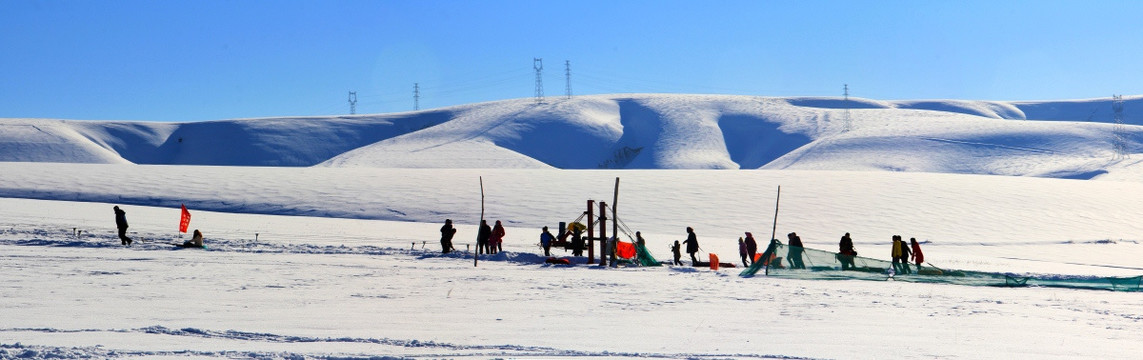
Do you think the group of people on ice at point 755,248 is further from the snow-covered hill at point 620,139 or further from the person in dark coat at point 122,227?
the snow-covered hill at point 620,139

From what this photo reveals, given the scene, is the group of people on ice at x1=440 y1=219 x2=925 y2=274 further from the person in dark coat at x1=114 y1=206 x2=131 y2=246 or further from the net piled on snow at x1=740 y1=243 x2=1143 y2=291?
the person in dark coat at x1=114 y1=206 x2=131 y2=246

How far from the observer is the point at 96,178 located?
39.9 m

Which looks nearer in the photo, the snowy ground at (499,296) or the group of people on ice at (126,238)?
the snowy ground at (499,296)

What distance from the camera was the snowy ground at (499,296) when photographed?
27.9ft

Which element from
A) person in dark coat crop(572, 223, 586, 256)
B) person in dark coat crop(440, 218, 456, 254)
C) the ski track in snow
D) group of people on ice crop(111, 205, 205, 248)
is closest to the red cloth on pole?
person in dark coat crop(572, 223, 586, 256)

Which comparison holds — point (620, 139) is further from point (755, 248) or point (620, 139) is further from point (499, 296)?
point (499, 296)

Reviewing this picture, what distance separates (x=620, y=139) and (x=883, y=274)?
117 meters

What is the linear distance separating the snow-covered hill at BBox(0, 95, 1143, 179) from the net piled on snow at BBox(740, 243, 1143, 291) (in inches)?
3217

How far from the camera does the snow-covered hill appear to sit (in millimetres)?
105688

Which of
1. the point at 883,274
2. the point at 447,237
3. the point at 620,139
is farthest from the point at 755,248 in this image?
the point at 620,139

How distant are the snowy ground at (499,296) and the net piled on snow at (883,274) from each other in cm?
62

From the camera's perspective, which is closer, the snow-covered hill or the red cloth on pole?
the red cloth on pole

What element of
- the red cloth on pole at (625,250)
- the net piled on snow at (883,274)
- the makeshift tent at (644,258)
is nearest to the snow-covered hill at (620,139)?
the net piled on snow at (883,274)

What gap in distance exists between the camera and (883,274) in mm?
17141
